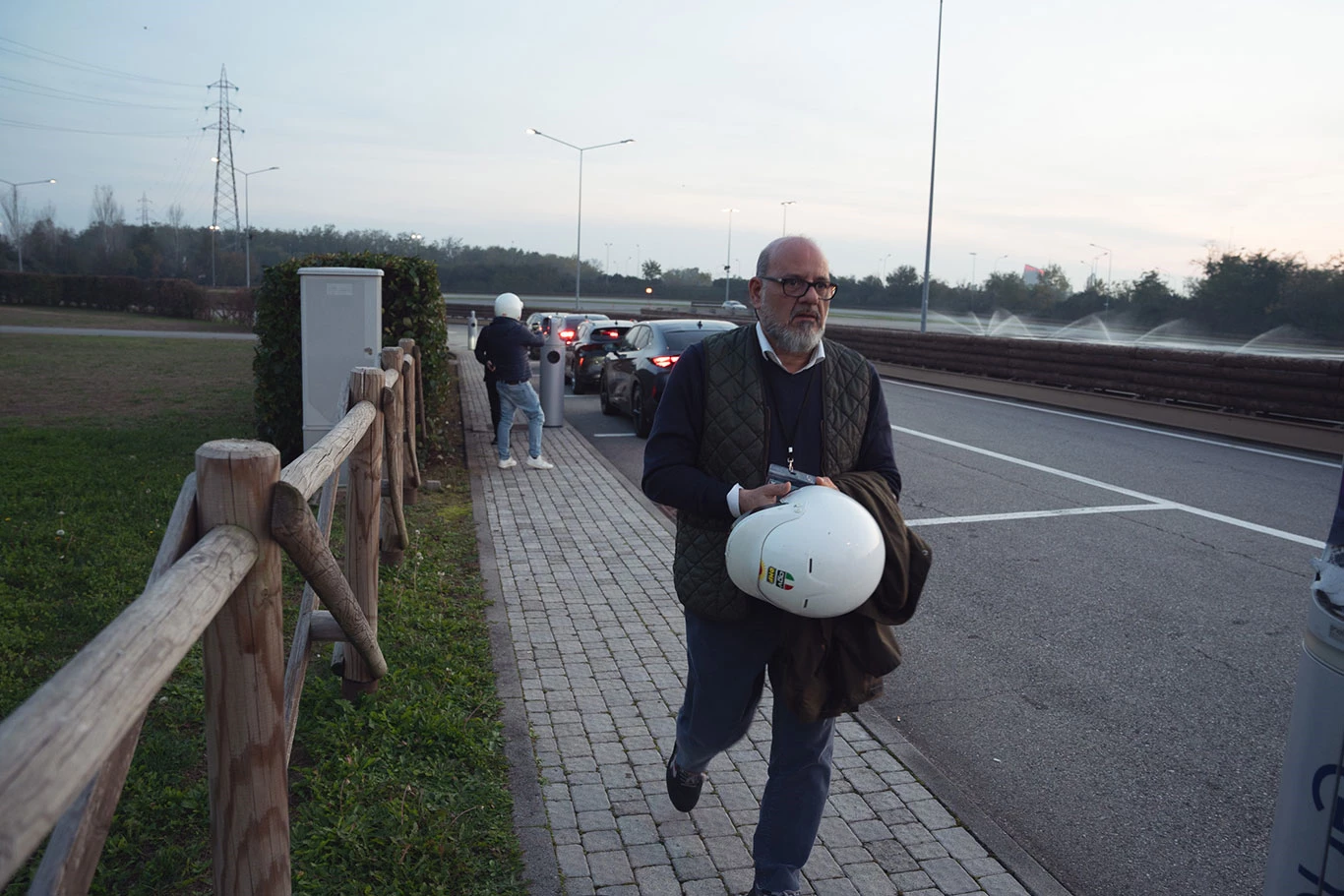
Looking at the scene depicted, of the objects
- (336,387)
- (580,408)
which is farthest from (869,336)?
(336,387)

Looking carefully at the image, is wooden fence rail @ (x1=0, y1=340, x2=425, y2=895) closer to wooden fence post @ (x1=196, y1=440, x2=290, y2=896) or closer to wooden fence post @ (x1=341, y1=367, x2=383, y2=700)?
wooden fence post @ (x1=196, y1=440, x2=290, y2=896)

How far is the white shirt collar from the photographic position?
320cm

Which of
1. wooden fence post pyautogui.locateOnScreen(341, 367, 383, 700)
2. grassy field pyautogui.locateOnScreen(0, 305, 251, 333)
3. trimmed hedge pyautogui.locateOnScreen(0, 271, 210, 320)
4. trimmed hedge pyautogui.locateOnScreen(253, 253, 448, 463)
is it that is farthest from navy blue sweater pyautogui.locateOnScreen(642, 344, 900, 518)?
trimmed hedge pyautogui.locateOnScreen(0, 271, 210, 320)

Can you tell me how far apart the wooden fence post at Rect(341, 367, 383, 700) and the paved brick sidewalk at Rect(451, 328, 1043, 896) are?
70 centimetres

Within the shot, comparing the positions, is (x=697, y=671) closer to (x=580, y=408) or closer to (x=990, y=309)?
(x=580, y=408)

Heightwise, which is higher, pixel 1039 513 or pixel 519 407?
pixel 519 407

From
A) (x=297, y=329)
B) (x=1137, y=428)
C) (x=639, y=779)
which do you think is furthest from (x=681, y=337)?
(x=639, y=779)

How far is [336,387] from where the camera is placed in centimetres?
924

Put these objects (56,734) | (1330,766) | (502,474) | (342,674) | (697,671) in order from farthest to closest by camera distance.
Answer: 1. (502,474)
2. (342,674)
3. (697,671)
4. (1330,766)
5. (56,734)

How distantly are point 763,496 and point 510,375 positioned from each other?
847cm

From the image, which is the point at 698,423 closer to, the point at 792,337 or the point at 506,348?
the point at 792,337

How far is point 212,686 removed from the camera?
2.22m

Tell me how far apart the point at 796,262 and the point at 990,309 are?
7247cm

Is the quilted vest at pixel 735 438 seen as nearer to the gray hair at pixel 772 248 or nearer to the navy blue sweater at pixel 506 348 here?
the gray hair at pixel 772 248
